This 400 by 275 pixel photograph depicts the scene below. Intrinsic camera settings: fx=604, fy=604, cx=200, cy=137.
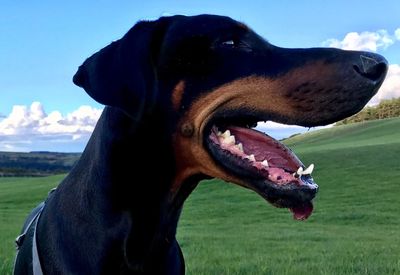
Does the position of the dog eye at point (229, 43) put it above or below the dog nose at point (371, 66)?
above

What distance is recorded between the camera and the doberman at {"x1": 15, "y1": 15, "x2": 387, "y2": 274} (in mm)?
3070

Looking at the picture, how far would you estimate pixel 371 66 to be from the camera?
2.91 m

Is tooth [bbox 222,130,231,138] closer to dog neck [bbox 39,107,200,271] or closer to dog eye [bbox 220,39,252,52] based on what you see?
dog neck [bbox 39,107,200,271]

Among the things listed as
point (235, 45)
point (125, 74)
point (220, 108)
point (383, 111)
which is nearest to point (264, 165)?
point (220, 108)

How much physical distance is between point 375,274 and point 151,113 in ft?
14.7

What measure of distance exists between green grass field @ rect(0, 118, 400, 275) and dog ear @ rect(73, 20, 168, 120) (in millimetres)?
4188

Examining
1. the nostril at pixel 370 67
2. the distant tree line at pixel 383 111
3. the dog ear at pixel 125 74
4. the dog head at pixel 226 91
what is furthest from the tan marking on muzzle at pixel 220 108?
the distant tree line at pixel 383 111

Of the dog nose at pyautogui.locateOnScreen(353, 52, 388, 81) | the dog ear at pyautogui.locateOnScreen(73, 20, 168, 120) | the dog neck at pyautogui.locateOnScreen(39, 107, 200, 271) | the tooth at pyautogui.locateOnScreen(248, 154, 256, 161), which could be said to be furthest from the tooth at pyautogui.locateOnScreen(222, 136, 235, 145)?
the dog nose at pyautogui.locateOnScreen(353, 52, 388, 81)

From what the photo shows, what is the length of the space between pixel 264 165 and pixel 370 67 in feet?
2.42

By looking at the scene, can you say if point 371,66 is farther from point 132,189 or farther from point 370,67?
point 132,189

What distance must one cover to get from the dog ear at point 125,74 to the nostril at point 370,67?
3.41 ft

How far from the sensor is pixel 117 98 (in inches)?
116

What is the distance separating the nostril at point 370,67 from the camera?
2.91 metres

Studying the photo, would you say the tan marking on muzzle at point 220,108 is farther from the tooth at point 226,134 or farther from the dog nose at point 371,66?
the dog nose at point 371,66
